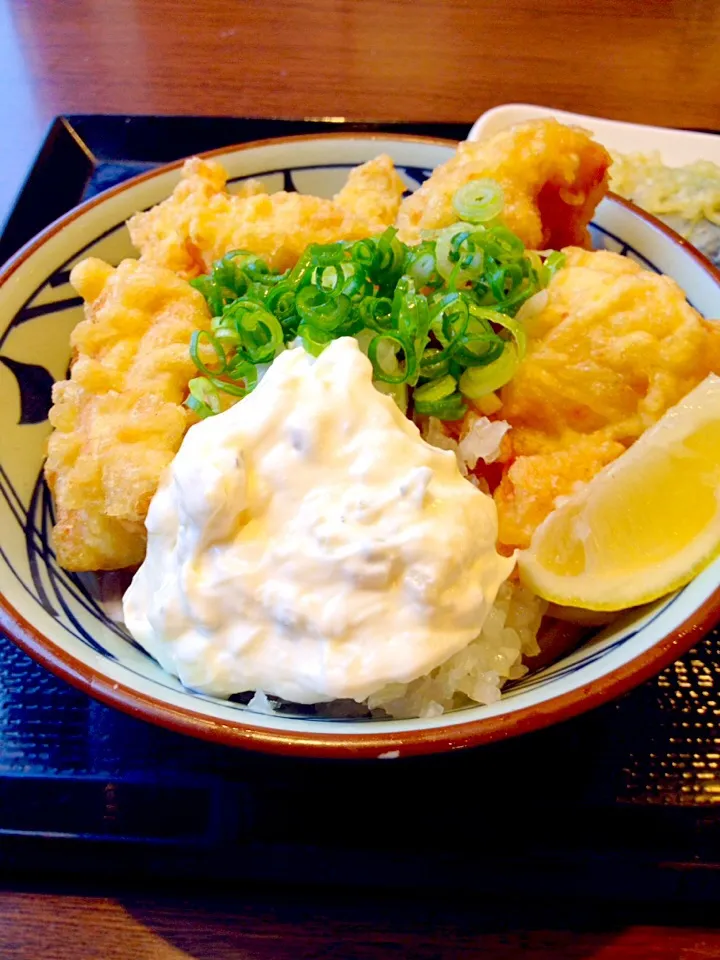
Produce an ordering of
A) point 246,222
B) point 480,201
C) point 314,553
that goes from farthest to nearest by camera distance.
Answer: point 246,222 < point 480,201 < point 314,553

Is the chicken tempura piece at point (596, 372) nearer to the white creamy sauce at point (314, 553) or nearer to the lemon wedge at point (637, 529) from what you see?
the lemon wedge at point (637, 529)

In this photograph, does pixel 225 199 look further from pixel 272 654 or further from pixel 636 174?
pixel 636 174

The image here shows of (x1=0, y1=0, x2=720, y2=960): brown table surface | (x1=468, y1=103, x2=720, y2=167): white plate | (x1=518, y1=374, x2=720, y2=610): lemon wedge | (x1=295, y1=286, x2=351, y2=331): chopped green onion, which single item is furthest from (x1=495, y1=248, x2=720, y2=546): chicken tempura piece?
(x1=0, y1=0, x2=720, y2=960): brown table surface

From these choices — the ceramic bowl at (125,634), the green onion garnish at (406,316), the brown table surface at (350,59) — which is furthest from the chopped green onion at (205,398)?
the brown table surface at (350,59)

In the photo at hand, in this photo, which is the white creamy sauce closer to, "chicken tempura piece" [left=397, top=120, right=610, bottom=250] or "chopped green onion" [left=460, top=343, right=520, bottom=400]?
"chopped green onion" [left=460, top=343, right=520, bottom=400]

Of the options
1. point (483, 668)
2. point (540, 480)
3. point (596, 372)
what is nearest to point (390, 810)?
point (483, 668)

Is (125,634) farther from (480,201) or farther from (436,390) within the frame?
(480,201)
